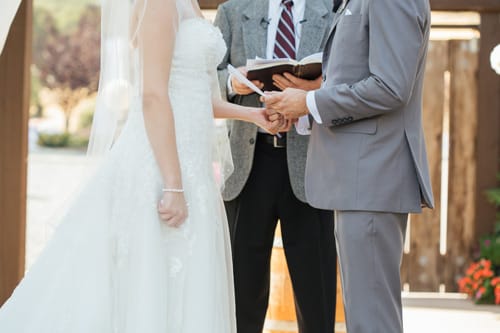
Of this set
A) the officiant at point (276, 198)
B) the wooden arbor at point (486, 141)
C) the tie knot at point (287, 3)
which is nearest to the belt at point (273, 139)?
the officiant at point (276, 198)

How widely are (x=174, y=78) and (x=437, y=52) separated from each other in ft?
14.2

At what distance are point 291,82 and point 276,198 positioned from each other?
1.97ft

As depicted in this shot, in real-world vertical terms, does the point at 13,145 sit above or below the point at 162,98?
below

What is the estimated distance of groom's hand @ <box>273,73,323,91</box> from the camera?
3.45m

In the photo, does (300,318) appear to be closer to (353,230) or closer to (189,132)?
(353,230)

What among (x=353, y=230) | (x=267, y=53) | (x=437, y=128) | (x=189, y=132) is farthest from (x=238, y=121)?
(x=437, y=128)

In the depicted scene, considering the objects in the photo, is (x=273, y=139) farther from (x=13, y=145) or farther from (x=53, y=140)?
(x=53, y=140)

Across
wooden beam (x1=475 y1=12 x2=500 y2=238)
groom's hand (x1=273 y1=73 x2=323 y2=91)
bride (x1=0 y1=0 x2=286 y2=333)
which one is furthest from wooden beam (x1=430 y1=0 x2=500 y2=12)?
bride (x1=0 y1=0 x2=286 y2=333)

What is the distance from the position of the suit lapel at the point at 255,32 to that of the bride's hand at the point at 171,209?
3.88 ft

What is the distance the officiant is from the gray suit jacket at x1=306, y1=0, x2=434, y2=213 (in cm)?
72

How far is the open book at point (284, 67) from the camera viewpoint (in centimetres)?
335

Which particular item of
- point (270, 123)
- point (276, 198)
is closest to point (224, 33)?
point (270, 123)

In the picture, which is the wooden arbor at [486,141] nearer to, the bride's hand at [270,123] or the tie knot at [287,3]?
the tie knot at [287,3]

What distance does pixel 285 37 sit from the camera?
12.5 ft
